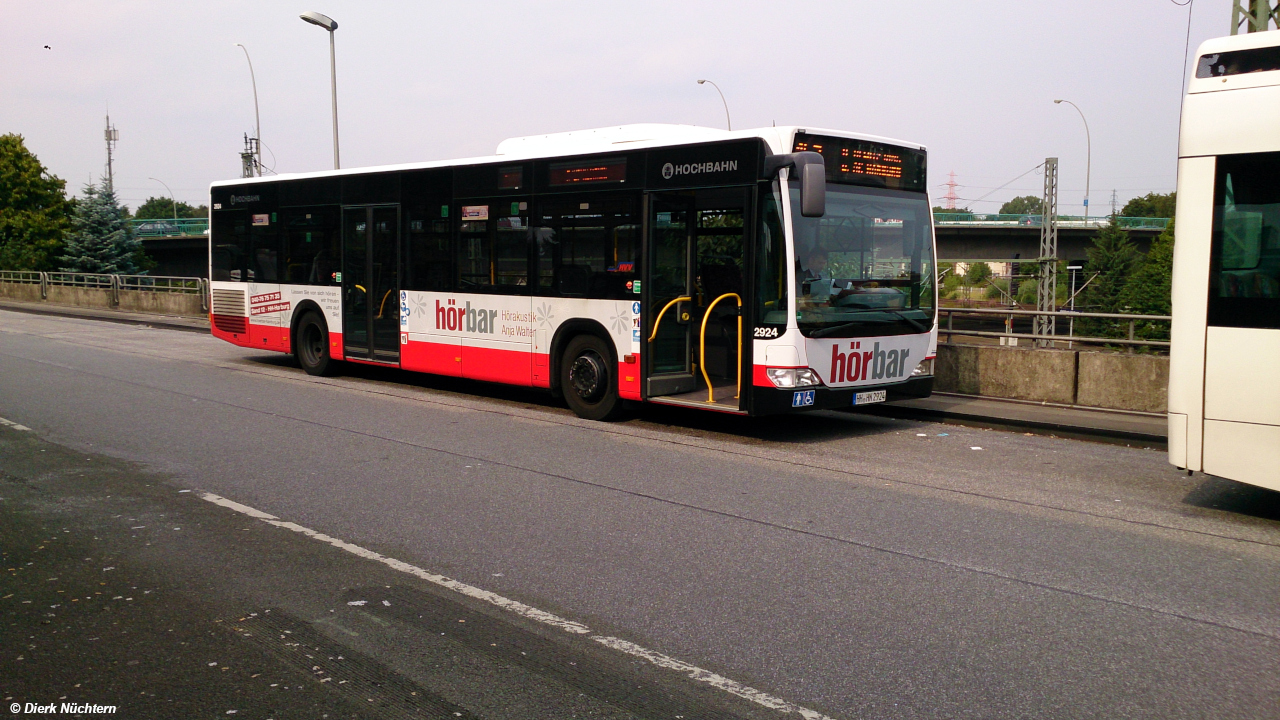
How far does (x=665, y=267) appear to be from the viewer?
10953 millimetres

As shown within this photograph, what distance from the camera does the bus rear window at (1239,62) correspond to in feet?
21.8

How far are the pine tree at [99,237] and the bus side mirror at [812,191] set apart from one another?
4660 centimetres

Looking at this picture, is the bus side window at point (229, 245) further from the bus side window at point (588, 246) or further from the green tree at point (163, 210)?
the green tree at point (163, 210)

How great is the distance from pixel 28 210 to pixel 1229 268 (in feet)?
228

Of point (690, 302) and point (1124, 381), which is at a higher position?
point (690, 302)

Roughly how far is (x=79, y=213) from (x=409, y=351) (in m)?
41.8

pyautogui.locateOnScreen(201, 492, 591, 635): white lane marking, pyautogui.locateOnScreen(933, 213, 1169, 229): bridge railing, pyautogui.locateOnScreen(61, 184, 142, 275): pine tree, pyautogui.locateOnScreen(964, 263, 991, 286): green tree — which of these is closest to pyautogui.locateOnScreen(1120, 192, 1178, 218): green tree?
pyautogui.locateOnScreen(964, 263, 991, 286): green tree

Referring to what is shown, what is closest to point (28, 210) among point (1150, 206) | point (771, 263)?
point (771, 263)

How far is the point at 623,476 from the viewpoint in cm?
855

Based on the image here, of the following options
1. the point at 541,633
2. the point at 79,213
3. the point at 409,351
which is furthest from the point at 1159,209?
the point at 541,633

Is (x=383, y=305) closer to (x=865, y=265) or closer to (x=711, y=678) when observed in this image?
(x=865, y=265)

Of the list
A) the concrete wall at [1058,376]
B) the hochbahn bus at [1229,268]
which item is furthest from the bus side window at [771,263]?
the concrete wall at [1058,376]

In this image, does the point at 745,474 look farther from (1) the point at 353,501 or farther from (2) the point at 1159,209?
(2) the point at 1159,209

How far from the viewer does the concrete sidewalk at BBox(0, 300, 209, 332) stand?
94.2 feet
